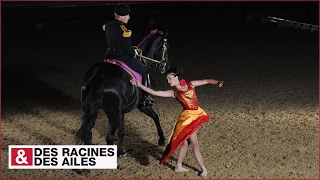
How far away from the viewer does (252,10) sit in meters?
21.3

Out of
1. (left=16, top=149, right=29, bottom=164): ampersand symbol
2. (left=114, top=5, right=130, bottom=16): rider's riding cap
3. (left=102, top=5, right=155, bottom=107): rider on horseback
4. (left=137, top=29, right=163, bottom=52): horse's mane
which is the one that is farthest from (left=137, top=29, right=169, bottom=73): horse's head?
(left=16, top=149, right=29, bottom=164): ampersand symbol

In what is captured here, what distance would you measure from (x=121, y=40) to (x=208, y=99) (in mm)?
3959

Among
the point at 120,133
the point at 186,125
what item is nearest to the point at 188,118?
the point at 186,125

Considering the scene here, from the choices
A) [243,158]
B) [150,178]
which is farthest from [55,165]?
[243,158]

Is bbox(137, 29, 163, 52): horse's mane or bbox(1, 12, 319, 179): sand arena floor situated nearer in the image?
bbox(1, 12, 319, 179): sand arena floor

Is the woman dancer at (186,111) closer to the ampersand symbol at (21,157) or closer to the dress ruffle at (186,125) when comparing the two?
the dress ruffle at (186,125)

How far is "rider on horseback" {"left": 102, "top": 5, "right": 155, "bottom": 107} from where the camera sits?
853 cm

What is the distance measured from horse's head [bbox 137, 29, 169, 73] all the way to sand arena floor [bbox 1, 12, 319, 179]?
50.9 inches

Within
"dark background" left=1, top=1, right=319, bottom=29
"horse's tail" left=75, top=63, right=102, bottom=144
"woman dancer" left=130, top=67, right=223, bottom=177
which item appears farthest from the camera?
"dark background" left=1, top=1, right=319, bottom=29

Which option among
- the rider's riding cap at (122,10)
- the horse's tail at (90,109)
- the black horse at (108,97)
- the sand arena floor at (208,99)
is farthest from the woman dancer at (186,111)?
the rider's riding cap at (122,10)

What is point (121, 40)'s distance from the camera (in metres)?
8.55

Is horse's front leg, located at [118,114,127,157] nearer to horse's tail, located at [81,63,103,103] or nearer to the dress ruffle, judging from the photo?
horse's tail, located at [81,63,103,103]

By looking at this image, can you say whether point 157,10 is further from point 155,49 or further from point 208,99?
point 155,49

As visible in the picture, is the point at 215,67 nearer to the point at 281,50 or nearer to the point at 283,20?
the point at 281,50
